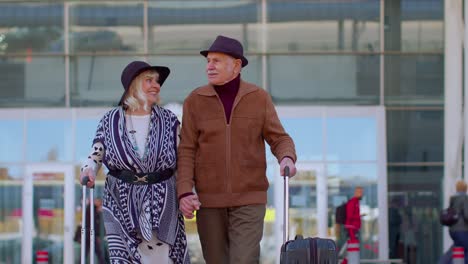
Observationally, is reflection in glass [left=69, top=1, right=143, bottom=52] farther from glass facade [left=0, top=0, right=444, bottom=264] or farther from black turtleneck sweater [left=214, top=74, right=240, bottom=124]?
black turtleneck sweater [left=214, top=74, right=240, bottom=124]

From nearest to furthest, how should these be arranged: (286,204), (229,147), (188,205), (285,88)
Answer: (286,204) < (188,205) < (229,147) < (285,88)

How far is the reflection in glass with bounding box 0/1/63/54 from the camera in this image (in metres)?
21.2

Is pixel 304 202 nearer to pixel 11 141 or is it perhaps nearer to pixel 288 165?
pixel 11 141

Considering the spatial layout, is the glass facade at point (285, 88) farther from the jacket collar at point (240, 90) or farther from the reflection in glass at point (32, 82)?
the jacket collar at point (240, 90)

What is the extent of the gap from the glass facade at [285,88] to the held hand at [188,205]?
1401 cm

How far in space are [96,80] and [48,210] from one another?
2.52 metres

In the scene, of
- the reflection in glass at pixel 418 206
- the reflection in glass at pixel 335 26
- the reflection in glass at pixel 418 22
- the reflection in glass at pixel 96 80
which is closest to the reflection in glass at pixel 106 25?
the reflection in glass at pixel 96 80

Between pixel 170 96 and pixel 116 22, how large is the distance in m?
1.78

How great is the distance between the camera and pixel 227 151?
6.89 metres

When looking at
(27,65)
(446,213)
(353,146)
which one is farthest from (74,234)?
(446,213)

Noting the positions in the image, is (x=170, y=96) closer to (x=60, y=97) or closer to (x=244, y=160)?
(x=60, y=97)

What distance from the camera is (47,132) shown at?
2109cm

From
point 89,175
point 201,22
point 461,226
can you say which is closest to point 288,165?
point 89,175

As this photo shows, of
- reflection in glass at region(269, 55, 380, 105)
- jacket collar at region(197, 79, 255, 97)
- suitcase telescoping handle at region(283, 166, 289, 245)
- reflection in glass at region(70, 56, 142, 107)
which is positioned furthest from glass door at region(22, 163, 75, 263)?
suitcase telescoping handle at region(283, 166, 289, 245)
